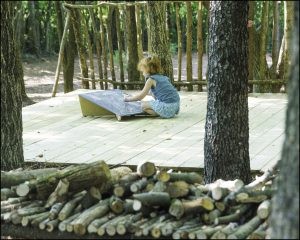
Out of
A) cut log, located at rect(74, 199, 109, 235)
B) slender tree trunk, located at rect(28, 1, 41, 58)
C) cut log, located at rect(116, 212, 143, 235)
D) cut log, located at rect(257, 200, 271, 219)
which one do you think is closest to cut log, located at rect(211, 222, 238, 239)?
cut log, located at rect(257, 200, 271, 219)

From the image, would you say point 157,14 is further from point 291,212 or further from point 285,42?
point 291,212

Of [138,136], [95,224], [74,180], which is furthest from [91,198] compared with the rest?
[138,136]

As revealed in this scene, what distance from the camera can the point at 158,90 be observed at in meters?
7.61

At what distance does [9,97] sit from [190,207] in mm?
1843

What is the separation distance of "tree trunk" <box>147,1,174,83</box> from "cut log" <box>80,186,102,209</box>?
16.6ft

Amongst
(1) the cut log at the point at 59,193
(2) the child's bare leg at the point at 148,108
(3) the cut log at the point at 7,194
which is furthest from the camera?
(2) the child's bare leg at the point at 148,108

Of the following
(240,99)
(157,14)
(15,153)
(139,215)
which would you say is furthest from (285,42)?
(139,215)

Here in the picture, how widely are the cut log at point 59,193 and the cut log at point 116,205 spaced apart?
0.31m

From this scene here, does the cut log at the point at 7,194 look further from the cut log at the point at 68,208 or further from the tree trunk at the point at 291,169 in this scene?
the tree trunk at the point at 291,169

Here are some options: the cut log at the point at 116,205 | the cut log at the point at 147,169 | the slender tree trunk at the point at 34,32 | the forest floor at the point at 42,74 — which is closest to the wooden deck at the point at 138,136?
the cut log at the point at 147,169

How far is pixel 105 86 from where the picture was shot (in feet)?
34.5

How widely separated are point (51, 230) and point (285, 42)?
5.94 m

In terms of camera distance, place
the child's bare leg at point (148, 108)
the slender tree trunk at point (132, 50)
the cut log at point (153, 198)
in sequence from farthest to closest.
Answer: the slender tree trunk at point (132, 50)
the child's bare leg at point (148, 108)
the cut log at point (153, 198)

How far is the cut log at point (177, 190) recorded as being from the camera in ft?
13.0
